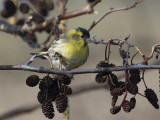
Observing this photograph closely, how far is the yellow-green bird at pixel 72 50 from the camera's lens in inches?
86.4

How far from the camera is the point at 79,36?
7.74 ft

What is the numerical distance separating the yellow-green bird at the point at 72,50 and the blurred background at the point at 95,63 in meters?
0.43

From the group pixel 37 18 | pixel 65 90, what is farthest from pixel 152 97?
pixel 37 18

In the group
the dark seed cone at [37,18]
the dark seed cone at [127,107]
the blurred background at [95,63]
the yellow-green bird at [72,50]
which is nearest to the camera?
the dark seed cone at [127,107]

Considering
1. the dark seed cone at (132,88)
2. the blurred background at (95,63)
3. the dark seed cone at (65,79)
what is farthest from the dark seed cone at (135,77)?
the blurred background at (95,63)

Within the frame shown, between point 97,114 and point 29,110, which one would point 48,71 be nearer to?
point 29,110

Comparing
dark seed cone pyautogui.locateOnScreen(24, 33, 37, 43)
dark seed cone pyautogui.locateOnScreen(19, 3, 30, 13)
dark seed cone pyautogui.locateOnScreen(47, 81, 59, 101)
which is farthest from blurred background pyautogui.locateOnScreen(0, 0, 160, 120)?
dark seed cone pyautogui.locateOnScreen(47, 81, 59, 101)

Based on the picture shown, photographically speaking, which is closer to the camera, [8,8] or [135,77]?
[135,77]

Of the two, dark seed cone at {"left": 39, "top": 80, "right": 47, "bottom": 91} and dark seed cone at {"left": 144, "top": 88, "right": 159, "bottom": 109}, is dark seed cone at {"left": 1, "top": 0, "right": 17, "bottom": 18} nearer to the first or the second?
dark seed cone at {"left": 39, "top": 80, "right": 47, "bottom": 91}

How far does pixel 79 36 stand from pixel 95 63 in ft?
9.58

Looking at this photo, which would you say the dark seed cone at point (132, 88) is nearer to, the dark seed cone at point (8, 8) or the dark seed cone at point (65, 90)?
the dark seed cone at point (65, 90)

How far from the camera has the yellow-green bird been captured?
2.19 m

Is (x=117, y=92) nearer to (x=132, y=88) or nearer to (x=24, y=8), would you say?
(x=132, y=88)

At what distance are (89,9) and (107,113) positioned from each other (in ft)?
6.56
